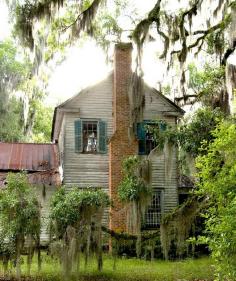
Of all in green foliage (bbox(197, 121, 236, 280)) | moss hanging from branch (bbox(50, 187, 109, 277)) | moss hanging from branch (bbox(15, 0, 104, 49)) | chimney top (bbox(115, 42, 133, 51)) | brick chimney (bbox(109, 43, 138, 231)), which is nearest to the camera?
green foliage (bbox(197, 121, 236, 280))

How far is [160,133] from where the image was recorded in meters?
16.3

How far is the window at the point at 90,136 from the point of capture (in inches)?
793

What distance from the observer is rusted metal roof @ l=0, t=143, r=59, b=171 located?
22.0m

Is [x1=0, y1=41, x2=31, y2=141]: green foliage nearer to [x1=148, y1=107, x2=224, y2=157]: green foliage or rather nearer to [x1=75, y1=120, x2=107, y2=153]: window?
[x1=75, y1=120, x2=107, y2=153]: window

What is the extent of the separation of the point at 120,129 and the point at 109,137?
739 millimetres

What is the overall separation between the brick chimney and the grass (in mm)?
2732

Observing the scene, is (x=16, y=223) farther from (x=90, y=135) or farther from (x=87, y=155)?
(x=90, y=135)

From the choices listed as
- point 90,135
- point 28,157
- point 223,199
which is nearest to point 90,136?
point 90,135

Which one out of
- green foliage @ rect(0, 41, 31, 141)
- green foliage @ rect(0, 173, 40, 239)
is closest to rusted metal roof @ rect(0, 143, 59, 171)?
green foliage @ rect(0, 173, 40, 239)

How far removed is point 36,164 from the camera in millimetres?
22391

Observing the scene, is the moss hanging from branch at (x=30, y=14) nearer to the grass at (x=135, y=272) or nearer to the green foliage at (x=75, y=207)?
the green foliage at (x=75, y=207)

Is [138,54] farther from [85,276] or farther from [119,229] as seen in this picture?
[85,276]

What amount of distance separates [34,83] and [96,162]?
169 inches

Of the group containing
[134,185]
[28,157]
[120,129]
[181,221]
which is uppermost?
[120,129]
